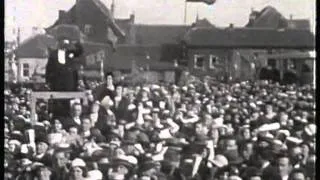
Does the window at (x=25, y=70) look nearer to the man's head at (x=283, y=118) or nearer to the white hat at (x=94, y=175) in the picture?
the white hat at (x=94, y=175)

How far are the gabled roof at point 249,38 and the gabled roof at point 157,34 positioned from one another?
0.02m

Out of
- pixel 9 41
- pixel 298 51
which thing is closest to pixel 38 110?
pixel 9 41

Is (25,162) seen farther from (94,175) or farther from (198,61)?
(198,61)

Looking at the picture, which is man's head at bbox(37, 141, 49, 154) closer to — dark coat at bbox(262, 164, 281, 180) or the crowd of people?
the crowd of people

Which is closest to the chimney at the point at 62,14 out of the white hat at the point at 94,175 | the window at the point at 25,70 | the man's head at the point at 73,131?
the window at the point at 25,70

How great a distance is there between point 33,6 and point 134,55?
24cm

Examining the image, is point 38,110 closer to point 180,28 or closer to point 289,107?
point 180,28

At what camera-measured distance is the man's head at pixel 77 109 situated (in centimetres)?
139

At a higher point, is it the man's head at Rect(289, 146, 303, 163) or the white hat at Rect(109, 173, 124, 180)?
the man's head at Rect(289, 146, 303, 163)

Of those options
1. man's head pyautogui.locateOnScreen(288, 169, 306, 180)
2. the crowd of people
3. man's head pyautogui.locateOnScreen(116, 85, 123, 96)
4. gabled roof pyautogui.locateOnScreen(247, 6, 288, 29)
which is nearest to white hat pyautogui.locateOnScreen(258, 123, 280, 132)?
the crowd of people

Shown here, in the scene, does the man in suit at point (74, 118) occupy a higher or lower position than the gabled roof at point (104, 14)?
lower

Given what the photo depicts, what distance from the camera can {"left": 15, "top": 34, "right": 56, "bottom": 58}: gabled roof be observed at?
138cm

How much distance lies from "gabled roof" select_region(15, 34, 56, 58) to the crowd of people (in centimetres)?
8

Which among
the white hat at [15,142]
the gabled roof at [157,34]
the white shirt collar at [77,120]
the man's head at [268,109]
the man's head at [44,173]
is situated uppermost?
the gabled roof at [157,34]
